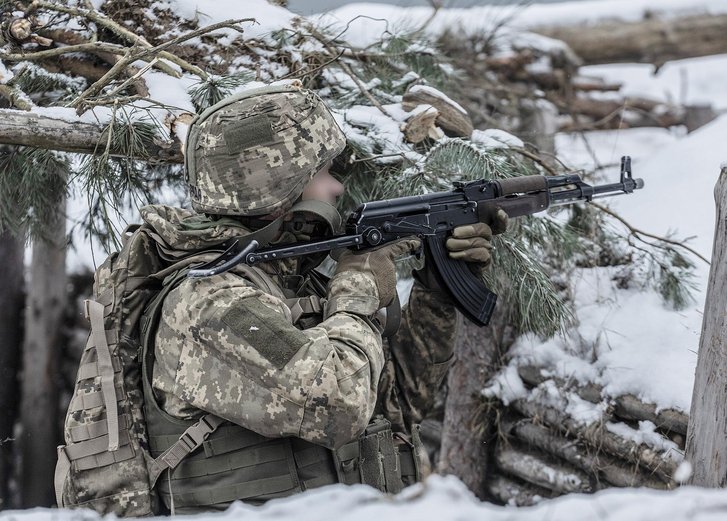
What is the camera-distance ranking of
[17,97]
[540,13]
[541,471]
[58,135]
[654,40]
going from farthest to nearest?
[540,13]
[654,40]
[541,471]
[17,97]
[58,135]

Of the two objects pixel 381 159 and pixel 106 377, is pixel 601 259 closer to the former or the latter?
pixel 381 159

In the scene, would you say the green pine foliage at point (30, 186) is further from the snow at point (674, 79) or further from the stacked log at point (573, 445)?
the snow at point (674, 79)

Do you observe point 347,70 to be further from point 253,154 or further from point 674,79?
point 674,79

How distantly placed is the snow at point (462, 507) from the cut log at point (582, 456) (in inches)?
80.2

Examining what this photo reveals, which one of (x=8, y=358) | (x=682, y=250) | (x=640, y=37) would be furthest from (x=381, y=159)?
(x=640, y=37)

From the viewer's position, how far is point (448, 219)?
2.90m

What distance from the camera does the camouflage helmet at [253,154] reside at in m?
2.56

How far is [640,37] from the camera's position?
737 cm

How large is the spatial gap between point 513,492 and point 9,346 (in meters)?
3.18

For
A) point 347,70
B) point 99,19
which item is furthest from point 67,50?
point 347,70

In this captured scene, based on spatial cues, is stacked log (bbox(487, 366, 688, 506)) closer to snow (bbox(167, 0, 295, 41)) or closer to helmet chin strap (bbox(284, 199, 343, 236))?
helmet chin strap (bbox(284, 199, 343, 236))

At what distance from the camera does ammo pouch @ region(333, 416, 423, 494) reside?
2.62 meters

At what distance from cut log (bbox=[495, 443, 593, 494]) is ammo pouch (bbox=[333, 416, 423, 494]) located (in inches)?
47.4

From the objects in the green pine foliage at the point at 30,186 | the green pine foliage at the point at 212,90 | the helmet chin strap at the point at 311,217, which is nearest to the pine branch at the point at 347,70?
the green pine foliage at the point at 212,90
